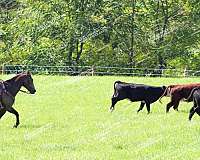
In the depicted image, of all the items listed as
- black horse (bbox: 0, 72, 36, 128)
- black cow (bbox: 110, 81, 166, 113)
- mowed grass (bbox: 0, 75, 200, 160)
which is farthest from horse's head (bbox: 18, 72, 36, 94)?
black cow (bbox: 110, 81, 166, 113)

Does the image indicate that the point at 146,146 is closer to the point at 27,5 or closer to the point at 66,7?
the point at 66,7

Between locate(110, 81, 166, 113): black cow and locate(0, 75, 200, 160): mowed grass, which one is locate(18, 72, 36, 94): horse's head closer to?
locate(0, 75, 200, 160): mowed grass

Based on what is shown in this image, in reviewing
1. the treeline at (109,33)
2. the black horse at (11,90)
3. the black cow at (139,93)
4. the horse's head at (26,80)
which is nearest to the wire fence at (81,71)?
the treeline at (109,33)

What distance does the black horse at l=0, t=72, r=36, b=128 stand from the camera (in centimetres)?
1755

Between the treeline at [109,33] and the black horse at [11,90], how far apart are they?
31.3m

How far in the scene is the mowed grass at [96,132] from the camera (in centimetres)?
1287

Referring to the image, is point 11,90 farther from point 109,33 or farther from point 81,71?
point 109,33

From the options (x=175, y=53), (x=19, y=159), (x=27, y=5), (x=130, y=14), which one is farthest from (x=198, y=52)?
(x=19, y=159)

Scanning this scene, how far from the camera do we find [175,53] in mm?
49594

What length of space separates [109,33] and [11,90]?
33.8m

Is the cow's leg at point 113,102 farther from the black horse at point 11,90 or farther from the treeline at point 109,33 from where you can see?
the treeline at point 109,33

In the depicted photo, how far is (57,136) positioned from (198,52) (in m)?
34.5

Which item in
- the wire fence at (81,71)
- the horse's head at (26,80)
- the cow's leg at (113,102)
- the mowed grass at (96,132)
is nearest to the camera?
the mowed grass at (96,132)

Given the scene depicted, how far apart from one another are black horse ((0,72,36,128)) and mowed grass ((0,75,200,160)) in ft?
1.89
